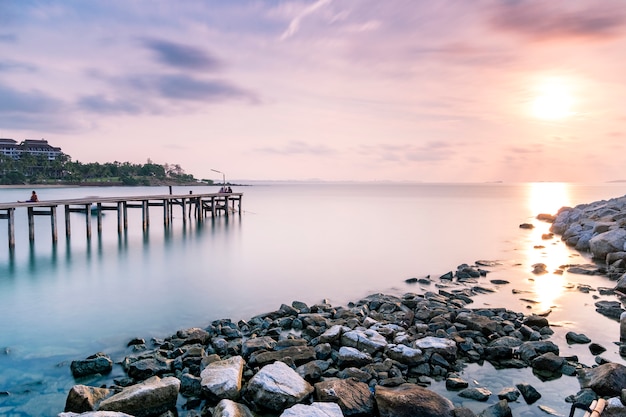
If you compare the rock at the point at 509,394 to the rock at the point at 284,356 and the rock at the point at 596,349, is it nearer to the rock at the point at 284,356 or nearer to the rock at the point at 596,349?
the rock at the point at 596,349

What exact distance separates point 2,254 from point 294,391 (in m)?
20.9

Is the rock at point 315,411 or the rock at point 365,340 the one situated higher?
the rock at point 315,411

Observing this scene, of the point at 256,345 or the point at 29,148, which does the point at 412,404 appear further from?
the point at 29,148

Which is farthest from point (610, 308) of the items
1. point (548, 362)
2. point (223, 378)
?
point (223, 378)

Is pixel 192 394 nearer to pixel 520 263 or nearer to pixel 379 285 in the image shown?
pixel 379 285

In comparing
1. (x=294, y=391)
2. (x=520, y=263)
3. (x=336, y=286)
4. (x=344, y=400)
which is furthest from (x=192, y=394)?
(x=520, y=263)

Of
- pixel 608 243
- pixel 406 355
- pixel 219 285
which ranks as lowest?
pixel 219 285

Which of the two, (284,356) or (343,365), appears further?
(284,356)

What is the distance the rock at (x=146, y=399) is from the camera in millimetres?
5914

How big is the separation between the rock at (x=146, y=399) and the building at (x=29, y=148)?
13647cm

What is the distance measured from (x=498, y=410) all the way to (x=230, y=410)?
3.66m

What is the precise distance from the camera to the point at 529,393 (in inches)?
267

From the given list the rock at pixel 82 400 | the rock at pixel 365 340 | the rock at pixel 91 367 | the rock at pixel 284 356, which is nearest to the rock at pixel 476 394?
the rock at pixel 365 340

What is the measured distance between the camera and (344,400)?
6.20 meters
